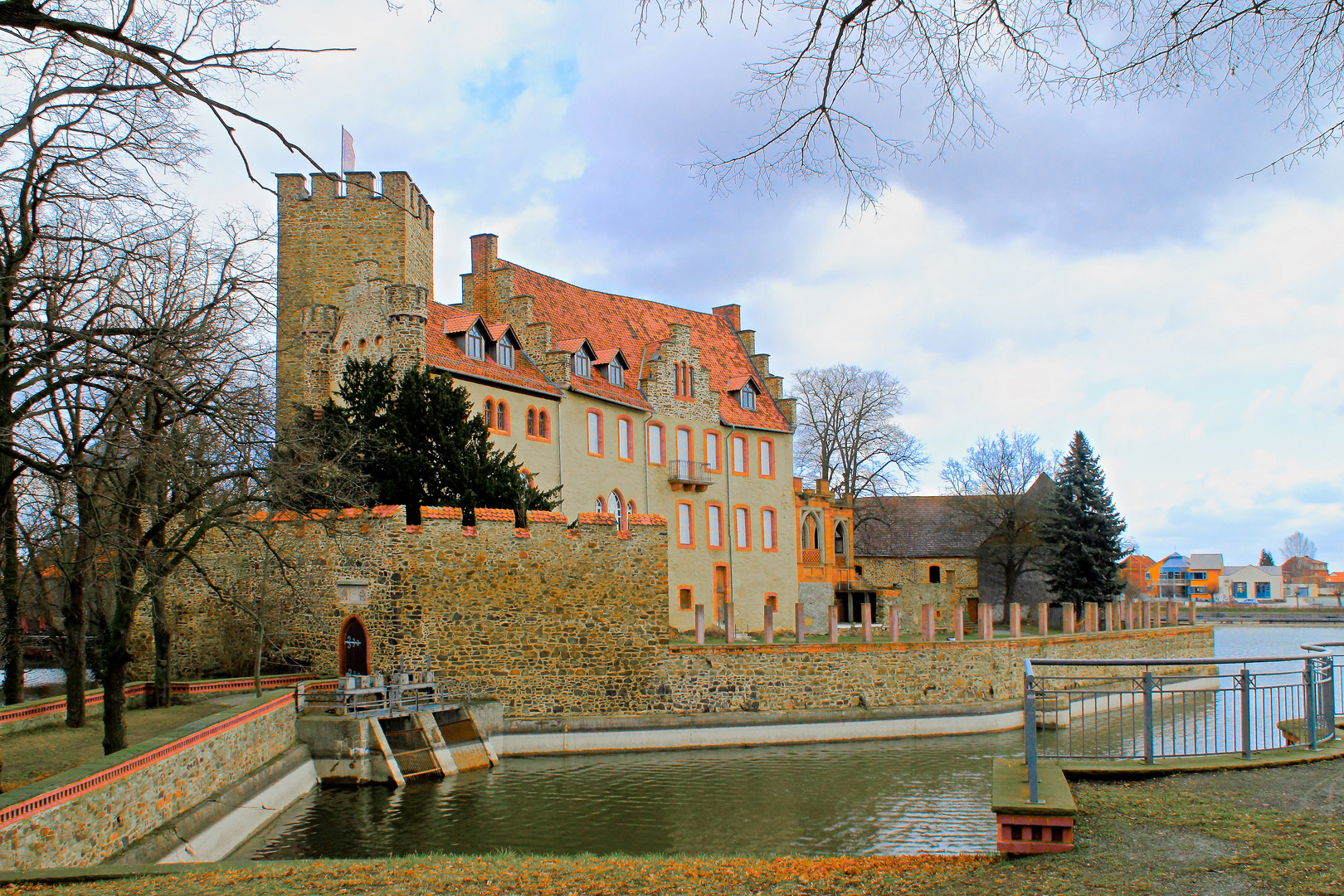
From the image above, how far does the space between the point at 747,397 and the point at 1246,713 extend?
31.4m

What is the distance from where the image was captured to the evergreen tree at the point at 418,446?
76.7 feet

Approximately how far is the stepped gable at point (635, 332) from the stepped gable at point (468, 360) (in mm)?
1569

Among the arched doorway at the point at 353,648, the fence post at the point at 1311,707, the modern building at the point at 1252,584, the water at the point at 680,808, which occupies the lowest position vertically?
the modern building at the point at 1252,584

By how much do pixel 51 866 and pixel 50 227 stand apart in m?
7.35

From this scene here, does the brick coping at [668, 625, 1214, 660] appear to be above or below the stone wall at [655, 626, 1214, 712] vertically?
above

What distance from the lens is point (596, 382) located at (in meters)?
33.5

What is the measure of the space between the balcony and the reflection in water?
13.6 meters

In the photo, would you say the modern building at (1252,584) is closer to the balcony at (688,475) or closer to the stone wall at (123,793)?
the balcony at (688,475)

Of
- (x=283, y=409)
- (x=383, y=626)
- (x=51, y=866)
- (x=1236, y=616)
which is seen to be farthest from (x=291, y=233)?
(x=1236, y=616)

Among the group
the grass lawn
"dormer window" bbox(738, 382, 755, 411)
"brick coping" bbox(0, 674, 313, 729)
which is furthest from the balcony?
the grass lawn

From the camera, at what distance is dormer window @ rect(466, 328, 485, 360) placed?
A: 28.8 meters

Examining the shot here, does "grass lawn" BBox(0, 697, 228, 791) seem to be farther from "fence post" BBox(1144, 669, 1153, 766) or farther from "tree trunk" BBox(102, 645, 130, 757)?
"fence post" BBox(1144, 669, 1153, 766)

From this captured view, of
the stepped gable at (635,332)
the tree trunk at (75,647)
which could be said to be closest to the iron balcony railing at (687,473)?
the stepped gable at (635,332)

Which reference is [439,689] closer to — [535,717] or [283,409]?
[535,717]
